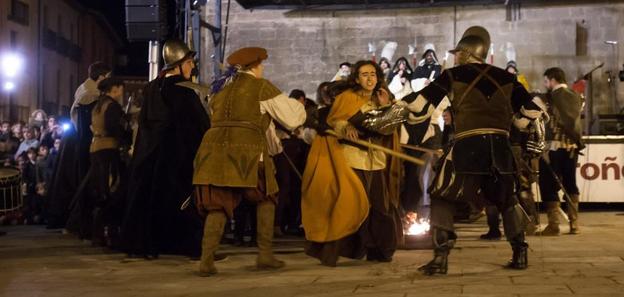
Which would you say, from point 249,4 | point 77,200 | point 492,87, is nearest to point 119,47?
point 249,4

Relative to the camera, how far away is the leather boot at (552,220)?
11898mm

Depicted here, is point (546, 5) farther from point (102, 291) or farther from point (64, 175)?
point (102, 291)

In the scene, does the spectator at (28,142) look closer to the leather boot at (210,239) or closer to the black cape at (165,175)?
the black cape at (165,175)

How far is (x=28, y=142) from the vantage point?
16.4m

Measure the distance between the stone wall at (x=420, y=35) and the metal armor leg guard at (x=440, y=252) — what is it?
41.0ft

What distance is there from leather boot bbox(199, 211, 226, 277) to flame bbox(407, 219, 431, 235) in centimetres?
282

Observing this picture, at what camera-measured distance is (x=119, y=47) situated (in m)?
60.3

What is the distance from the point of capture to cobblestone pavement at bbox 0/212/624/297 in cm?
740

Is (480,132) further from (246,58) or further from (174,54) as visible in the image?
(174,54)

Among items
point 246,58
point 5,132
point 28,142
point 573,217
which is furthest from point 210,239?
point 5,132

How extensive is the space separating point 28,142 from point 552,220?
8.62m

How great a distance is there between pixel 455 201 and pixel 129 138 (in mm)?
4439

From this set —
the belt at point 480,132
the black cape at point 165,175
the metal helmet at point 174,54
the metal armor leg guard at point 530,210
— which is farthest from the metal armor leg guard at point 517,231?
the metal helmet at point 174,54

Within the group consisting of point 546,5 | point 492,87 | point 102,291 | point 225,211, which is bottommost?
point 102,291
